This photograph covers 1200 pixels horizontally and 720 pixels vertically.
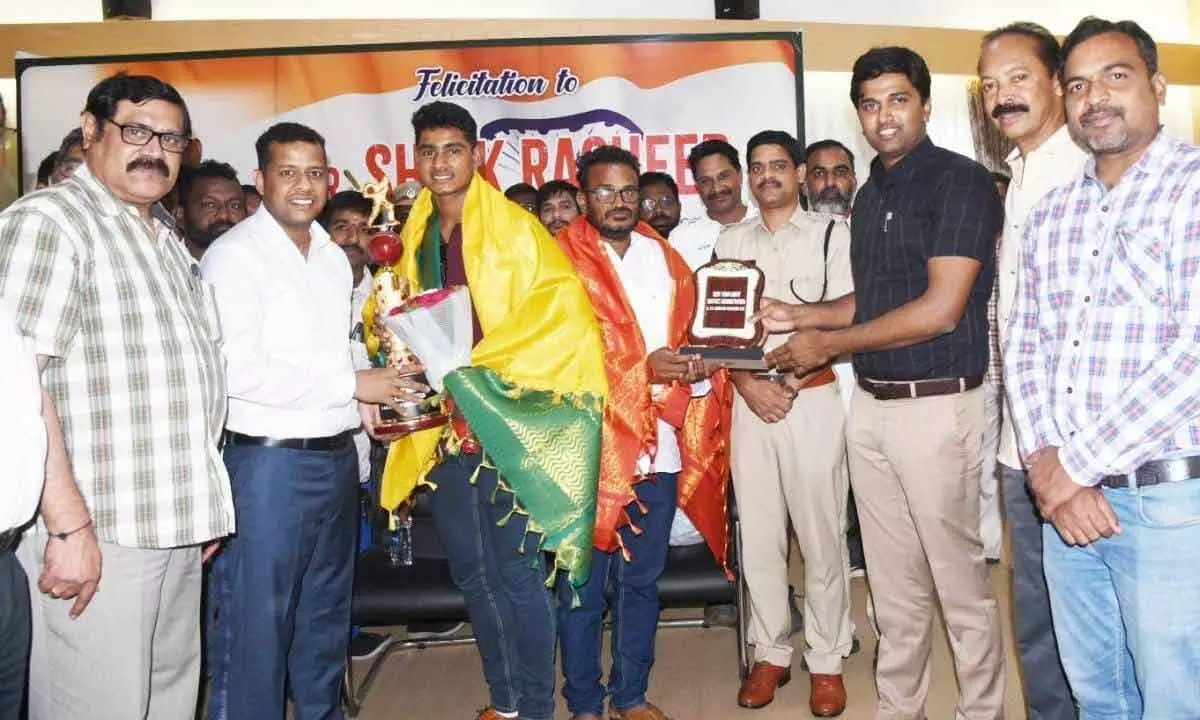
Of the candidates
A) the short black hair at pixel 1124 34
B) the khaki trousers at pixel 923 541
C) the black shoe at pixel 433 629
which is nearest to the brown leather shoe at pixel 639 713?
the khaki trousers at pixel 923 541

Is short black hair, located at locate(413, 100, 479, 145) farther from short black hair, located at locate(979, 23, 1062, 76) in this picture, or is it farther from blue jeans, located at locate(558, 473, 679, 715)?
short black hair, located at locate(979, 23, 1062, 76)

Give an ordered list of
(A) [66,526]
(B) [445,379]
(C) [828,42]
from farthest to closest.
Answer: (C) [828,42]
(B) [445,379]
(A) [66,526]

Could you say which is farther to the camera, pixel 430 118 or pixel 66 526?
pixel 430 118

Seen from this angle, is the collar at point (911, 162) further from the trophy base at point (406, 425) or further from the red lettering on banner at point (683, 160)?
the red lettering on banner at point (683, 160)

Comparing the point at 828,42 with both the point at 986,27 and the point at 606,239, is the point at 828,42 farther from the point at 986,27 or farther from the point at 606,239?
the point at 606,239

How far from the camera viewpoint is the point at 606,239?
348cm

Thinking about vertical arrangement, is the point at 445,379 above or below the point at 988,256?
below

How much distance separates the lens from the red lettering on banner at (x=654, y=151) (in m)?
6.20

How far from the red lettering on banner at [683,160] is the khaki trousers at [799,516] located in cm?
270

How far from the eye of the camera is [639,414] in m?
3.28

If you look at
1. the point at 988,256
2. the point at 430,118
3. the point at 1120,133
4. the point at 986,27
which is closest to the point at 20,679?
the point at 430,118

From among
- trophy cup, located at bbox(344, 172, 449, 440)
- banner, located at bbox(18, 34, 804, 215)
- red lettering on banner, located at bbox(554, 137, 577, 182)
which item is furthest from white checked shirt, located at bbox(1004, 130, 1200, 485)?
red lettering on banner, located at bbox(554, 137, 577, 182)

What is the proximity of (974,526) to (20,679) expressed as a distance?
2.45 metres

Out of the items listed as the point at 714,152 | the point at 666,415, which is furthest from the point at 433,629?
the point at 714,152
